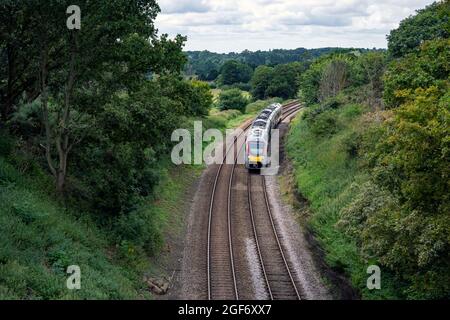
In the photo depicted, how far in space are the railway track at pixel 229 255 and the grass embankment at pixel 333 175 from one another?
92.4 inches

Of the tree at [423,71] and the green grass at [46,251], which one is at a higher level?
the tree at [423,71]

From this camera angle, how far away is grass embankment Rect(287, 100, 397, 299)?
20781 mm

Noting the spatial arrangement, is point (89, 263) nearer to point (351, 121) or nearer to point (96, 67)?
point (96, 67)

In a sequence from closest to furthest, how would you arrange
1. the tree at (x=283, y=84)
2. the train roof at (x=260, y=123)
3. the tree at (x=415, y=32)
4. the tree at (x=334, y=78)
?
the tree at (x=415, y=32) < the train roof at (x=260, y=123) < the tree at (x=334, y=78) < the tree at (x=283, y=84)

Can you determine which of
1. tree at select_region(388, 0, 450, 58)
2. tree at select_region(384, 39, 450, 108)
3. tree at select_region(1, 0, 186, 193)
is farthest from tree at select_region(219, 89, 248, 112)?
tree at select_region(1, 0, 186, 193)

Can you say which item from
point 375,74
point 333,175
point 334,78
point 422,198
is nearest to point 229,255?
point 422,198

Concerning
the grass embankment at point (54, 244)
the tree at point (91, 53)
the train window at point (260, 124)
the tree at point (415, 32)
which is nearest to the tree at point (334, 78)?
the tree at point (415, 32)

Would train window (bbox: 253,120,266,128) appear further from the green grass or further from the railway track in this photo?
the green grass

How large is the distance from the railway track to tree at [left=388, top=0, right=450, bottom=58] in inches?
732

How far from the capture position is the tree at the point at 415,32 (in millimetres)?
38188

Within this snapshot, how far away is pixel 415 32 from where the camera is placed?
39.5 metres

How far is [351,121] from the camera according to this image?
122ft

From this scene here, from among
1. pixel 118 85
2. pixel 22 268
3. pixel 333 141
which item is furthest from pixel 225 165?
→ pixel 22 268

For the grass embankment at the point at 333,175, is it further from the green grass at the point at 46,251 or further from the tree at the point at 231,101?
the tree at the point at 231,101
